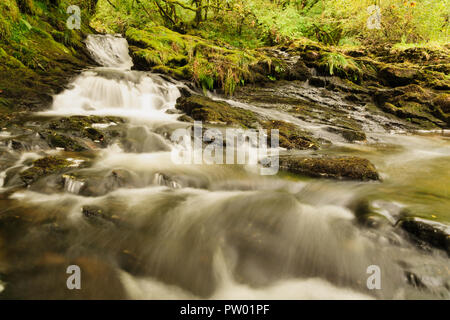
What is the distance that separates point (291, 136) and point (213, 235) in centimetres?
372

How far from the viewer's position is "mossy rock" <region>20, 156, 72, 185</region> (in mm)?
3188

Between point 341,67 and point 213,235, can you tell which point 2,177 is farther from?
point 341,67

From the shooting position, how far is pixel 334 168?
3877 millimetres

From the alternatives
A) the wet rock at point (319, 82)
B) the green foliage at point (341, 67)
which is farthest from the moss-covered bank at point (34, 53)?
the green foliage at point (341, 67)

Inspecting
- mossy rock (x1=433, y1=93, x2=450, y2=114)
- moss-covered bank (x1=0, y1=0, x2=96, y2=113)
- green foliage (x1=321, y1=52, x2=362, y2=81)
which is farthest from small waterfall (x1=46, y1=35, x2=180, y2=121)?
mossy rock (x1=433, y1=93, x2=450, y2=114)

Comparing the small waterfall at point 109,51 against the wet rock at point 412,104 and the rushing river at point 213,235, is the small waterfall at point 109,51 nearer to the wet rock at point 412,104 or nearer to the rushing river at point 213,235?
the rushing river at point 213,235

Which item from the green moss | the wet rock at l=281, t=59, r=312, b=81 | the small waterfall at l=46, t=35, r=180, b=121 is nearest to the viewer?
the small waterfall at l=46, t=35, r=180, b=121

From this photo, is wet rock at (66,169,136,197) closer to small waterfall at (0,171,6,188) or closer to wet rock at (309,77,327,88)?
small waterfall at (0,171,6,188)

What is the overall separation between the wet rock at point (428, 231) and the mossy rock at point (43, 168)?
4210mm

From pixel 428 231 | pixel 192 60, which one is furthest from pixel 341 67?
pixel 428 231

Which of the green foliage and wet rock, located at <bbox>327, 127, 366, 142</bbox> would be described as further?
the green foliage

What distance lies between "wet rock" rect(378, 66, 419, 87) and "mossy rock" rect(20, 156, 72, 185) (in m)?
11.4

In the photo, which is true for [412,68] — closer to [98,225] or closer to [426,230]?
[426,230]
